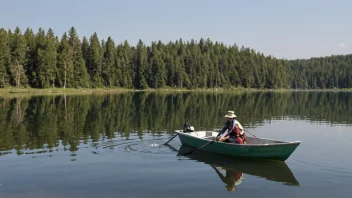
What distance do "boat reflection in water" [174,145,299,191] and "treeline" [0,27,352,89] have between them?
8595 cm

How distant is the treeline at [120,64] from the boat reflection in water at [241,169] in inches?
3384

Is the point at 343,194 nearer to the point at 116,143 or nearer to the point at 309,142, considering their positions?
the point at 309,142

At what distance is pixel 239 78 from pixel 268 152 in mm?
164696

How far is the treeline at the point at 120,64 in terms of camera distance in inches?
4045

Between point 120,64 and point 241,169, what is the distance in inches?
4942

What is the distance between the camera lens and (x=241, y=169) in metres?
17.3

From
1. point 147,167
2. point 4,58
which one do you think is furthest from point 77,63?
point 147,167

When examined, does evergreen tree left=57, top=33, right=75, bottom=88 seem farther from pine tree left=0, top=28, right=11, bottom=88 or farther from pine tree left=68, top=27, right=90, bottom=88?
pine tree left=0, top=28, right=11, bottom=88

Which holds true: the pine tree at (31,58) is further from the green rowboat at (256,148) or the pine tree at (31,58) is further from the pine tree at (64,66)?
the green rowboat at (256,148)

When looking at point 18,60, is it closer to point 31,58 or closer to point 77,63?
point 31,58

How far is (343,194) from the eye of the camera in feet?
44.4

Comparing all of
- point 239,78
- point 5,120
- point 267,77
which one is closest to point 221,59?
point 239,78

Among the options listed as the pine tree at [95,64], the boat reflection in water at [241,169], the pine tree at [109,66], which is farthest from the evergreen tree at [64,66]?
the boat reflection in water at [241,169]

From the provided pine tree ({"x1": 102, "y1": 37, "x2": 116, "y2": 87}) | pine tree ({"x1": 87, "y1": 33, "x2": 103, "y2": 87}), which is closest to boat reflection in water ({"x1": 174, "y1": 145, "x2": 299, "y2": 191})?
pine tree ({"x1": 87, "y1": 33, "x2": 103, "y2": 87})
